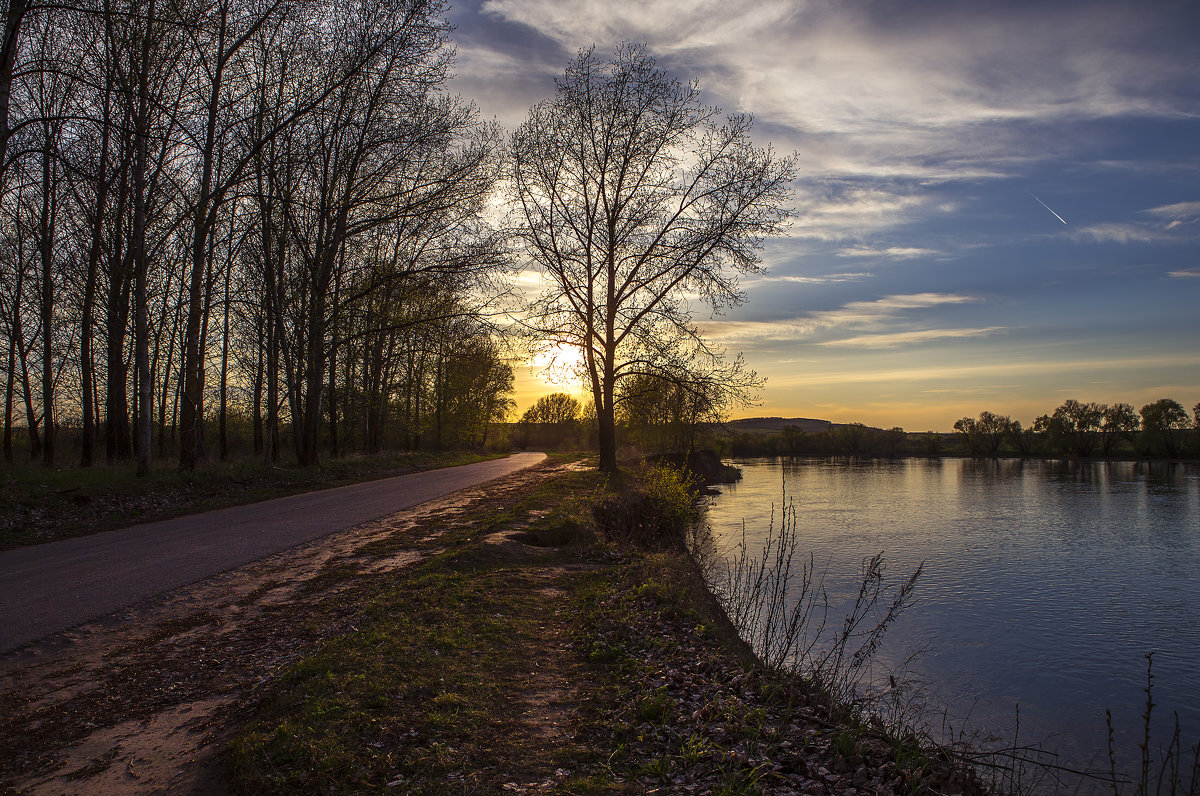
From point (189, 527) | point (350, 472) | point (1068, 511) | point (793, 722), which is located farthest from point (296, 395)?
point (1068, 511)

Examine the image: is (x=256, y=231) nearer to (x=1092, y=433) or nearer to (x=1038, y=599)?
(x=1038, y=599)

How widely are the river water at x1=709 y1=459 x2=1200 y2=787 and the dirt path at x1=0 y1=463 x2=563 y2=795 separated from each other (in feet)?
17.6

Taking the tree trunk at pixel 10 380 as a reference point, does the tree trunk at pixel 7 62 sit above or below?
above

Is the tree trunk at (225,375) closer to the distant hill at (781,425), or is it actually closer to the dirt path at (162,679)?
the dirt path at (162,679)

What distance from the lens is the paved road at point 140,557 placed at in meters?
6.70

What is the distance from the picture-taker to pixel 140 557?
9156 mm

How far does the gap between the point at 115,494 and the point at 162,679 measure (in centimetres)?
1100

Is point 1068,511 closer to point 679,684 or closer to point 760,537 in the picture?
point 760,537

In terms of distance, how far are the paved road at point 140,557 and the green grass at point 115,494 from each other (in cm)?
89

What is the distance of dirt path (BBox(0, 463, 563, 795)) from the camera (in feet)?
13.0

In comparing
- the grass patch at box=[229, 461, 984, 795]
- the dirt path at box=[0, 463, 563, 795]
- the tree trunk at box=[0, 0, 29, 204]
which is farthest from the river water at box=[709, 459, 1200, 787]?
the tree trunk at box=[0, 0, 29, 204]

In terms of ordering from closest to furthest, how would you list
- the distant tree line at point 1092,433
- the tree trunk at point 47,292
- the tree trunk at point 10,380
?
the tree trunk at point 47,292
the tree trunk at point 10,380
the distant tree line at point 1092,433

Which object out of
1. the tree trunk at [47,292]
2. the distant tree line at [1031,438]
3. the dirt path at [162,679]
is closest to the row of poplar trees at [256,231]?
the tree trunk at [47,292]

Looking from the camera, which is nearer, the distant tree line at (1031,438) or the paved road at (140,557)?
the paved road at (140,557)
